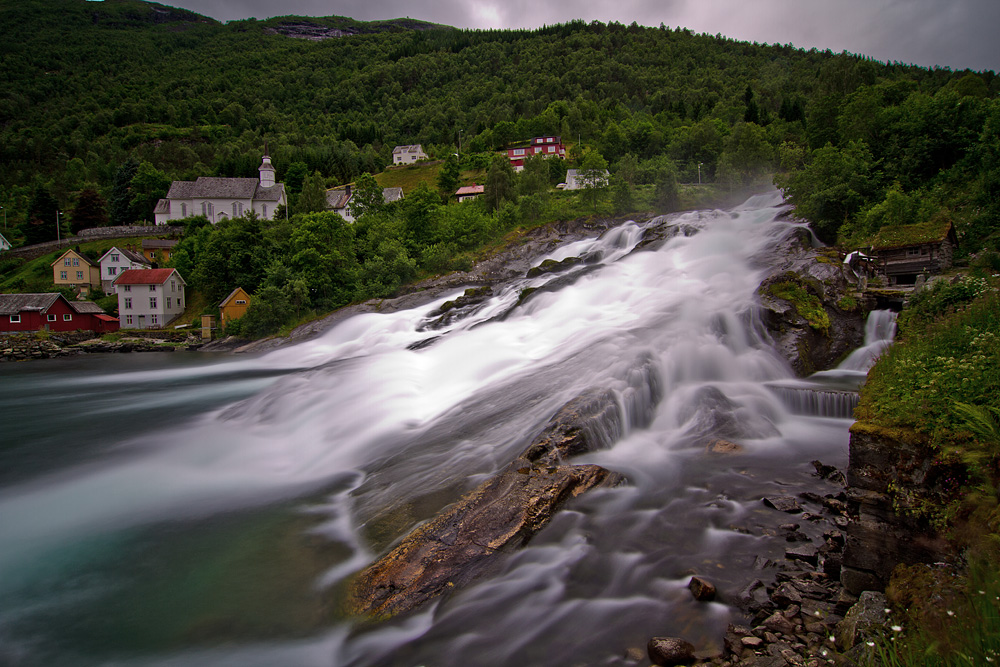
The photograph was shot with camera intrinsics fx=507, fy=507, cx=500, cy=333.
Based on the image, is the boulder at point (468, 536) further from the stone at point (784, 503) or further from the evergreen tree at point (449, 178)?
the evergreen tree at point (449, 178)

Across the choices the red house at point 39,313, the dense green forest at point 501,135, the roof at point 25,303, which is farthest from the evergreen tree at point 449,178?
the roof at point 25,303

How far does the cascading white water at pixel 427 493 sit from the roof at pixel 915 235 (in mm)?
4675

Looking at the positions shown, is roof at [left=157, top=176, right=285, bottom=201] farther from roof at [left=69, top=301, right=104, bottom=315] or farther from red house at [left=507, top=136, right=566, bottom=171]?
red house at [left=507, top=136, right=566, bottom=171]

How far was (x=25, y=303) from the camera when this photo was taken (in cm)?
4397

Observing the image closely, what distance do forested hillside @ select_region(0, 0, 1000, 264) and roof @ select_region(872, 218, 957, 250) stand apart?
1.58 meters

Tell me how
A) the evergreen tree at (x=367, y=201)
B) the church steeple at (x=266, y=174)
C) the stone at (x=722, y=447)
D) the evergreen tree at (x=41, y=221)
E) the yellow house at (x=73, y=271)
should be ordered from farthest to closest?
the church steeple at (x=266, y=174), the evergreen tree at (x=41, y=221), the yellow house at (x=73, y=271), the evergreen tree at (x=367, y=201), the stone at (x=722, y=447)

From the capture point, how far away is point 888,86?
4088cm

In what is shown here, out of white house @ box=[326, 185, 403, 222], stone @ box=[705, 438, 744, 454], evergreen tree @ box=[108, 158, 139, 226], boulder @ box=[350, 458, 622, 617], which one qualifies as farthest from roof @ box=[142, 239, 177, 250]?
stone @ box=[705, 438, 744, 454]

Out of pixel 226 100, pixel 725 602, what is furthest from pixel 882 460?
pixel 226 100

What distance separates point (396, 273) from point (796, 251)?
2817cm

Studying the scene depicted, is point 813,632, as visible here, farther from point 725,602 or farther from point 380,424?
point 380,424

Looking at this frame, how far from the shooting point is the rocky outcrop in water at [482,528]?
686 centimetres

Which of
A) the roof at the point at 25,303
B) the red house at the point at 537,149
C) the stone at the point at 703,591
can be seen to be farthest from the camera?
the red house at the point at 537,149

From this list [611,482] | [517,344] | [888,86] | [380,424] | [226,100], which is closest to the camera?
[611,482]
